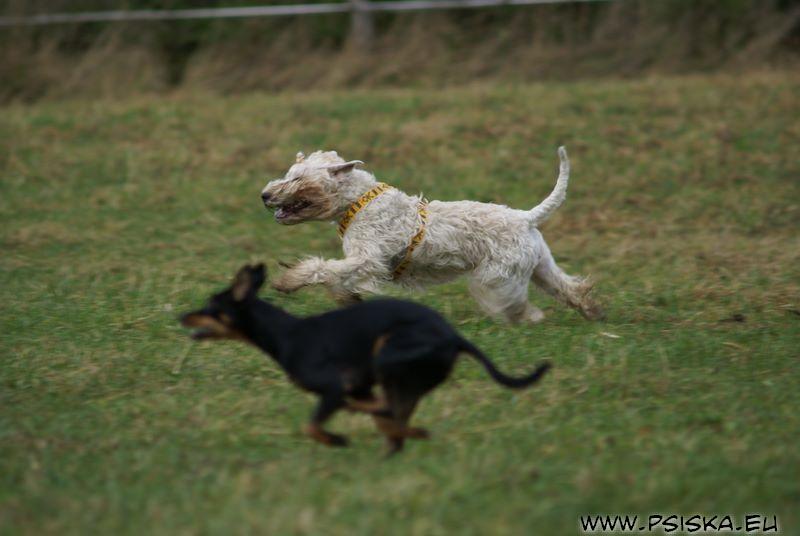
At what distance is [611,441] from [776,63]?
11.9 metres

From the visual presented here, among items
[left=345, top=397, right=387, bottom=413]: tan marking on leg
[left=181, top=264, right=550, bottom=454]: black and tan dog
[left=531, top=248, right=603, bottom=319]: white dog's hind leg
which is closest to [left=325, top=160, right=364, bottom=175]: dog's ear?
[left=531, top=248, right=603, bottom=319]: white dog's hind leg

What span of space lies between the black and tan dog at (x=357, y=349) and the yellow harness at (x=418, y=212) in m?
2.31

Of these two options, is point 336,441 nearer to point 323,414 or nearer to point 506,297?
point 323,414

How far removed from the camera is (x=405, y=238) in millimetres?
6637

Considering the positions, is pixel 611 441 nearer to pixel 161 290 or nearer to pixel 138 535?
pixel 138 535

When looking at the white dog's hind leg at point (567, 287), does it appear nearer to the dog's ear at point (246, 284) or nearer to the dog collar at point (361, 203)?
the dog collar at point (361, 203)

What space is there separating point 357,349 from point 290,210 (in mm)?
2746

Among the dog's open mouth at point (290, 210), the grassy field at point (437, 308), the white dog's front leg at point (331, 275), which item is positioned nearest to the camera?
the grassy field at point (437, 308)

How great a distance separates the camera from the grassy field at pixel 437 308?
4.02m

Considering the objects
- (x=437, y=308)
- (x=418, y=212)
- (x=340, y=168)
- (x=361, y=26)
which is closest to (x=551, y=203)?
(x=418, y=212)

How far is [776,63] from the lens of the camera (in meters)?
15.0

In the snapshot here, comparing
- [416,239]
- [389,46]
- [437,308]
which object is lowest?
[437,308]

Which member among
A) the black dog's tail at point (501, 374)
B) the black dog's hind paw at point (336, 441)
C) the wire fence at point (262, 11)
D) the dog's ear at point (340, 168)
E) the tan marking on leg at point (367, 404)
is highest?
the wire fence at point (262, 11)

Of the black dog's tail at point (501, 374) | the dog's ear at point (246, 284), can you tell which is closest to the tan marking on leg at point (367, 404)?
the black dog's tail at point (501, 374)
